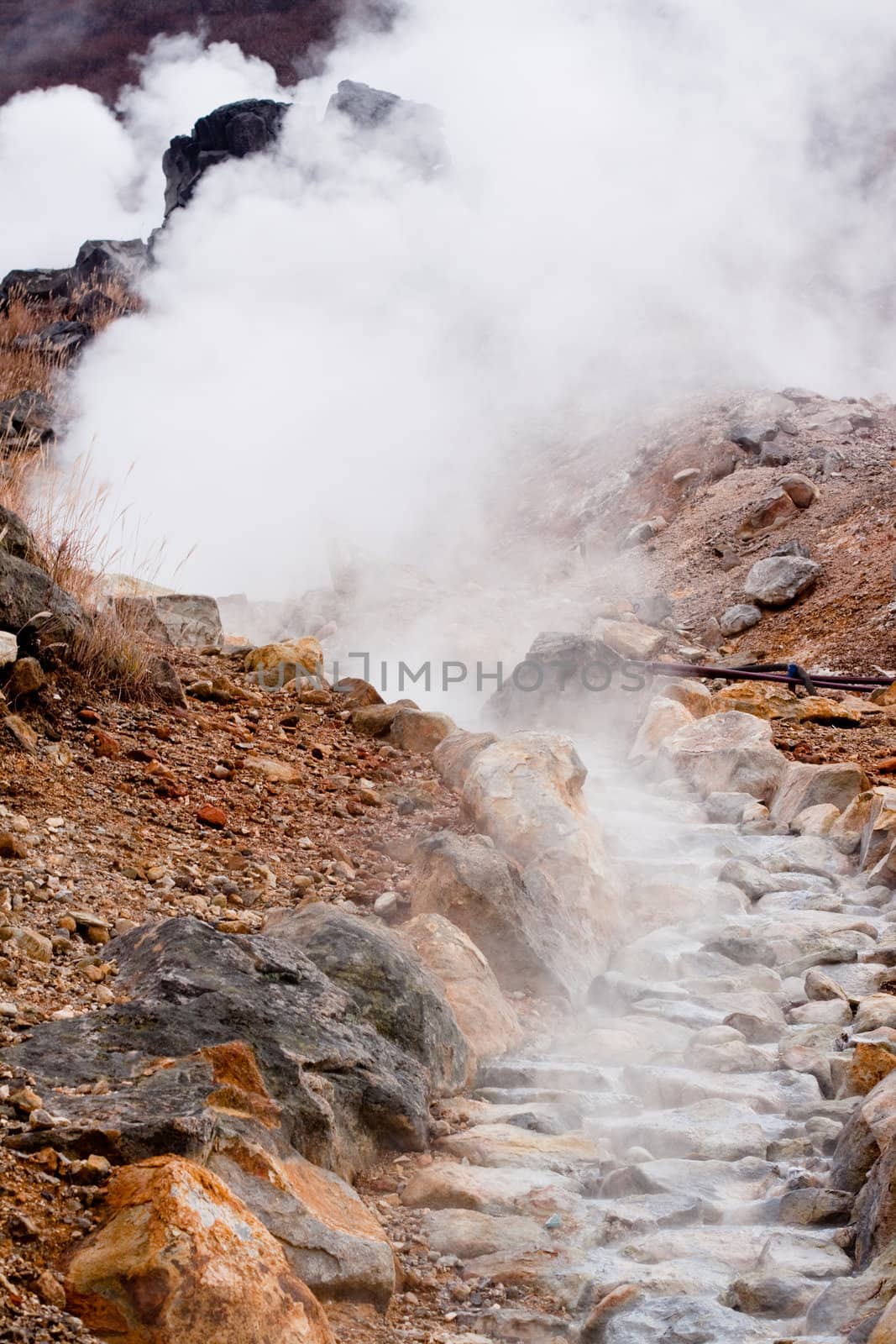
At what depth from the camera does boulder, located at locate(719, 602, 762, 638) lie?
33.9 feet

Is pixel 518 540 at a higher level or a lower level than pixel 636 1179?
higher

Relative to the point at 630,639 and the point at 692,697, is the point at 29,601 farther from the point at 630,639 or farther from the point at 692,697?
the point at 630,639

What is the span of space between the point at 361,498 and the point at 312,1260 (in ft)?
41.6

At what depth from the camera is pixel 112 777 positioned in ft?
11.7

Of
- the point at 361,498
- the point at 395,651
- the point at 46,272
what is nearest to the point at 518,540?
the point at 361,498

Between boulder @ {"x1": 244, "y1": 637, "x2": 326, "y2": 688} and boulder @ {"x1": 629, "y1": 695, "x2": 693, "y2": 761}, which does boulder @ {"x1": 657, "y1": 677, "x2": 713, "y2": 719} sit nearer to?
boulder @ {"x1": 629, "y1": 695, "x2": 693, "y2": 761}

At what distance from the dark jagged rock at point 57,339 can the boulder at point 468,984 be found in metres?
12.2

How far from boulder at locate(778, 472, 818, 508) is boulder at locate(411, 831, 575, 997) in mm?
9524

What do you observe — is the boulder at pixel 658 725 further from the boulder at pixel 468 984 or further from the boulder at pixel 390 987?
the boulder at pixel 390 987

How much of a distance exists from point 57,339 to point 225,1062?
15310 mm

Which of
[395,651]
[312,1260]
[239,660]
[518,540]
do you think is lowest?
[312,1260]

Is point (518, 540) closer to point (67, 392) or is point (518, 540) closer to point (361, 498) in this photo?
point (361, 498)

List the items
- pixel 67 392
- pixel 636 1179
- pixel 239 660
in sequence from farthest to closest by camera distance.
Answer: pixel 67 392
pixel 239 660
pixel 636 1179

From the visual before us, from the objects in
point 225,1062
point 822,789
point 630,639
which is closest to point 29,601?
point 225,1062
